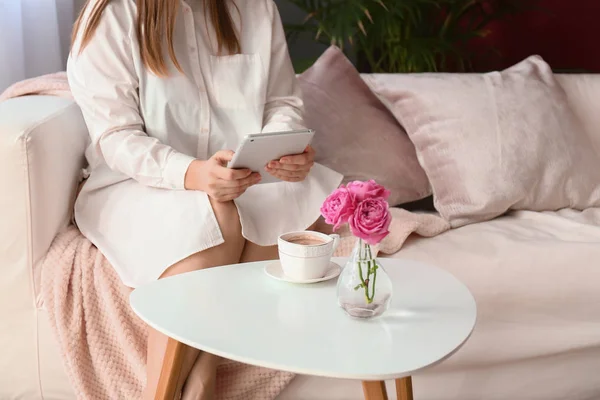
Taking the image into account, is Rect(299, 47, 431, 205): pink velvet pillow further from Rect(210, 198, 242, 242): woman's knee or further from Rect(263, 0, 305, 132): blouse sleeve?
Rect(210, 198, 242, 242): woman's knee

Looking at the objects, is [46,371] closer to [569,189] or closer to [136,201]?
[136,201]

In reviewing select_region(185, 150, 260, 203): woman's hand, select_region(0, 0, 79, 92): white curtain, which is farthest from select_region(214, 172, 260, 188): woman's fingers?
select_region(0, 0, 79, 92): white curtain

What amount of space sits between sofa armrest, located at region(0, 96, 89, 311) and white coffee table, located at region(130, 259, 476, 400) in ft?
1.28

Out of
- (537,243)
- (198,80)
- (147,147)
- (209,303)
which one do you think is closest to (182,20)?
(198,80)

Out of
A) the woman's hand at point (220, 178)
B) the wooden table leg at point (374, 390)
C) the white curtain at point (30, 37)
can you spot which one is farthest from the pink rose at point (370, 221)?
the white curtain at point (30, 37)

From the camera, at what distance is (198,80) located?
158cm

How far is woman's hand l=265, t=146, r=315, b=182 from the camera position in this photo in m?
1.41

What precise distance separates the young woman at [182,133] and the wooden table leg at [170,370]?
7 centimetres

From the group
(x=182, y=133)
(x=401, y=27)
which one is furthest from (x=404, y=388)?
(x=401, y=27)

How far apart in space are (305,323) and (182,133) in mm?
668

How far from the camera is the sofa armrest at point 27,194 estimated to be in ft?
4.55

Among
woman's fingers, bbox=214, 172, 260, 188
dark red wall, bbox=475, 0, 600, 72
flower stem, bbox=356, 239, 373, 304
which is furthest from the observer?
dark red wall, bbox=475, 0, 600, 72

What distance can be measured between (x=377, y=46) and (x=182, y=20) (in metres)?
1.15

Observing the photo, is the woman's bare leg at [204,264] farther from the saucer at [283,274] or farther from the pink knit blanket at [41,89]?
the pink knit blanket at [41,89]
